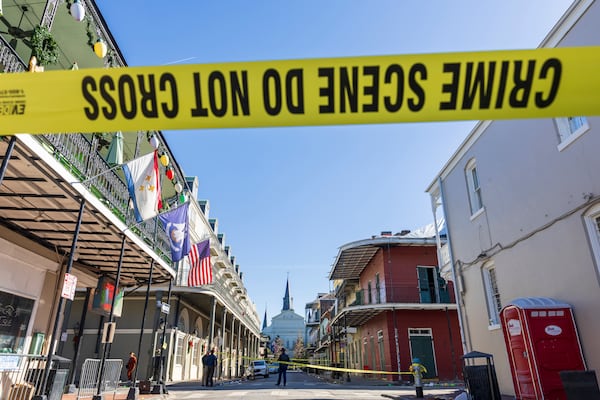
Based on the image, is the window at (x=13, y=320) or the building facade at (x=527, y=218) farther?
the window at (x=13, y=320)

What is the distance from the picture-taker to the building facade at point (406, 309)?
21938mm

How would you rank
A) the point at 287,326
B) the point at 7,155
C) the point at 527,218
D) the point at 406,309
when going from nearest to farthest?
1. the point at 7,155
2. the point at 527,218
3. the point at 406,309
4. the point at 287,326

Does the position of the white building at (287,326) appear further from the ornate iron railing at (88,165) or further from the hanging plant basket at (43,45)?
the hanging plant basket at (43,45)

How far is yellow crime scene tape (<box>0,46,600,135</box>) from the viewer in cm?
301

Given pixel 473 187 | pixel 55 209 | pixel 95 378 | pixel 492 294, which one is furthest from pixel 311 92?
pixel 473 187

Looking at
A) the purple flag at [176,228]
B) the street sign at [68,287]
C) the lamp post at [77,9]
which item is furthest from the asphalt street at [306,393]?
the lamp post at [77,9]

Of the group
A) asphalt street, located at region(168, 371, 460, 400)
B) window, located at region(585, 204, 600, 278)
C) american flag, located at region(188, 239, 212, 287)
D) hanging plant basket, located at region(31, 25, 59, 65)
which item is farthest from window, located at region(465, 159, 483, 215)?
hanging plant basket, located at region(31, 25, 59, 65)

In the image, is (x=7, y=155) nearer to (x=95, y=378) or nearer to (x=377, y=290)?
(x=95, y=378)

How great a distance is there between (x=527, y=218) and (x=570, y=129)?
227 centimetres

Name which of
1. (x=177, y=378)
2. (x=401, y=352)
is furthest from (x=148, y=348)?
(x=401, y=352)

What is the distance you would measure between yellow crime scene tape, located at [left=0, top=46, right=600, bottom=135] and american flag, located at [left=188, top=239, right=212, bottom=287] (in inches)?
498

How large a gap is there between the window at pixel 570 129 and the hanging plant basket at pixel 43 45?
10.3 m

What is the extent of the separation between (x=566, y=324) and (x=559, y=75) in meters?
6.76

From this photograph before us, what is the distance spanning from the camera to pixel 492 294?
11.7m
